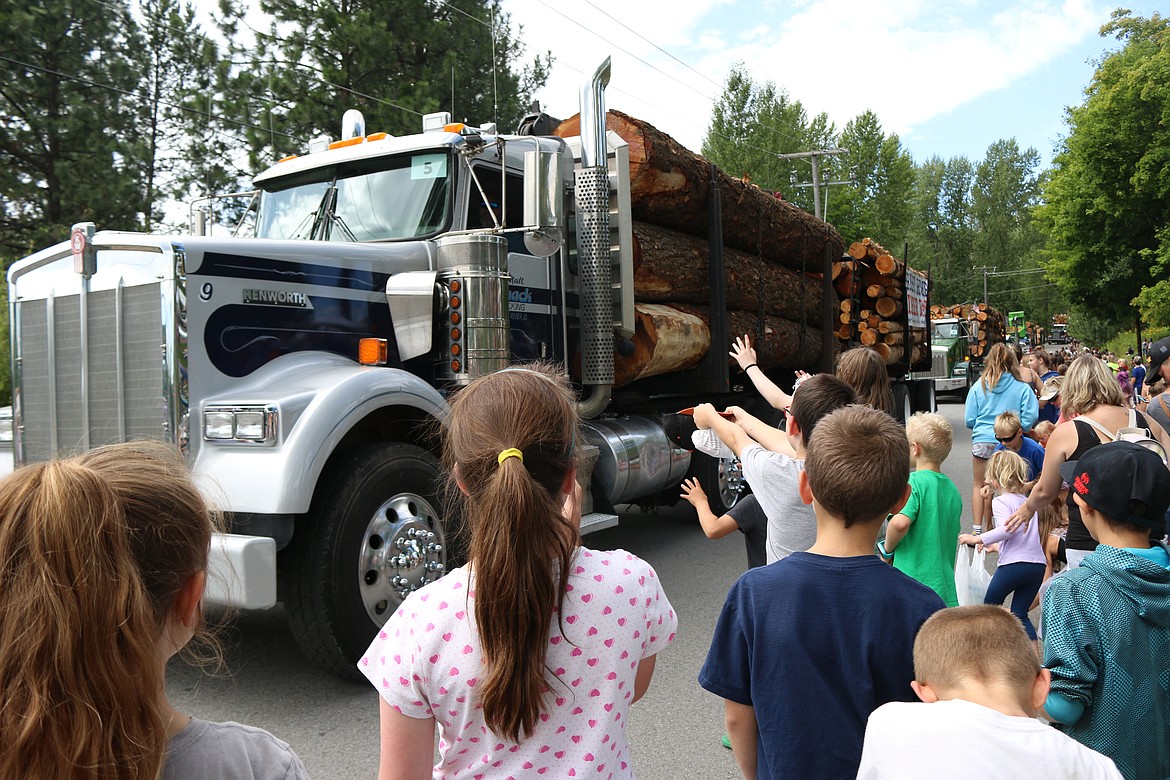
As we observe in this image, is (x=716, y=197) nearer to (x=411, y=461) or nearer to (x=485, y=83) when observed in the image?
(x=411, y=461)

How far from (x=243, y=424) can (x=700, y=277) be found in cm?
489

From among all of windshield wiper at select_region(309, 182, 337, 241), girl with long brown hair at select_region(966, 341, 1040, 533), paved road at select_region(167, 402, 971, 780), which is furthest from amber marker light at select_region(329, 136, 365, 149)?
girl with long brown hair at select_region(966, 341, 1040, 533)

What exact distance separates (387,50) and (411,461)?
50.4ft

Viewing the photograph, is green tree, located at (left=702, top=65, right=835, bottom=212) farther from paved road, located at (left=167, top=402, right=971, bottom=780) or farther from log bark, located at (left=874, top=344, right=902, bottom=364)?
paved road, located at (left=167, top=402, right=971, bottom=780)

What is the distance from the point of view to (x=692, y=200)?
8.02m

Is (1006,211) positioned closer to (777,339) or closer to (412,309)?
(777,339)

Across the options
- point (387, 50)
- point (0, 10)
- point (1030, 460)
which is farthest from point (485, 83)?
point (1030, 460)

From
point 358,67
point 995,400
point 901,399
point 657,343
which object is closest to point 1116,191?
point 901,399

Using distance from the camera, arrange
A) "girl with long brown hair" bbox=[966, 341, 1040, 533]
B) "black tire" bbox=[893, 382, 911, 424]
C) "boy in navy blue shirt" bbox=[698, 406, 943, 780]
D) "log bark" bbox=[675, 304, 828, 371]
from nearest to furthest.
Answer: "boy in navy blue shirt" bbox=[698, 406, 943, 780] < "girl with long brown hair" bbox=[966, 341, 1040, 533] < "log bark" bbox=[675, 304, 828, 371] < "black tire" bbox=[893, 382, 911, 424]

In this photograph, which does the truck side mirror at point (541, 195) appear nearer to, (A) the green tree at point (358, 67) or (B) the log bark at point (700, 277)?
(B) the log bark at point (700, 277)

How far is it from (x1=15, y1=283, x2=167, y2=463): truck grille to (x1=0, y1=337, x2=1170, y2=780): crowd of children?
329 cm

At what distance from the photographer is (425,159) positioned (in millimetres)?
6000

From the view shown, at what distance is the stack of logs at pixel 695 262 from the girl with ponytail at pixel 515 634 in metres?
5.50

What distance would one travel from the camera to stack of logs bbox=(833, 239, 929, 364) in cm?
1305
